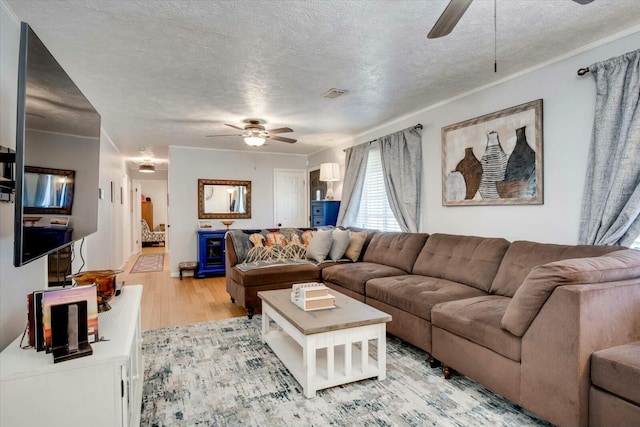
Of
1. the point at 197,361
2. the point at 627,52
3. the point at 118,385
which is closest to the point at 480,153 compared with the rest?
the point at 627,52

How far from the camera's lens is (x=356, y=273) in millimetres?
3676

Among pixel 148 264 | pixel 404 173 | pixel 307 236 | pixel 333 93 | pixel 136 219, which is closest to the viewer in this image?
pixel 333 93

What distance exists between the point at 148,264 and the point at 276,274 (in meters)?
5.25

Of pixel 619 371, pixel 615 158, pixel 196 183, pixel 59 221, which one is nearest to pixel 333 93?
pixel 615 158

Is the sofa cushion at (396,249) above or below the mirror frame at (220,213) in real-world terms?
below

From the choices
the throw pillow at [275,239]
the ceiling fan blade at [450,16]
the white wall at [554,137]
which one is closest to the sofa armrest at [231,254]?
the throw pillow at [275,239]

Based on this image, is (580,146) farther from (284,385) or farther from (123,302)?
(123,302)

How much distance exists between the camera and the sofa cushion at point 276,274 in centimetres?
386

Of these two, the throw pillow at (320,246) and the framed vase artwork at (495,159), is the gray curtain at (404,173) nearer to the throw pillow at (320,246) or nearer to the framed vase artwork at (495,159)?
the framed vase artwork at (495,159)

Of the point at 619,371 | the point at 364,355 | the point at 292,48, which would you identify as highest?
the point at 292,48

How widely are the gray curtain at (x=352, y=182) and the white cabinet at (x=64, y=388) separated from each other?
4345 mm

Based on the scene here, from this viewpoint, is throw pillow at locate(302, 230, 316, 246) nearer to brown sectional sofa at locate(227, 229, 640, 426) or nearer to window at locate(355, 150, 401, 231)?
window at locate(355, 150, 401, 231)

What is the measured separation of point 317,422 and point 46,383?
1.30 metres

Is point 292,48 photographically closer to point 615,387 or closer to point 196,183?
point 615,387
